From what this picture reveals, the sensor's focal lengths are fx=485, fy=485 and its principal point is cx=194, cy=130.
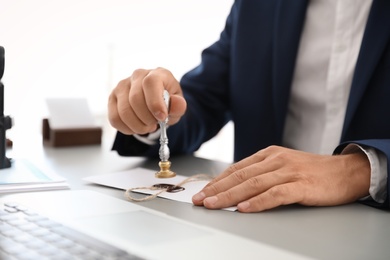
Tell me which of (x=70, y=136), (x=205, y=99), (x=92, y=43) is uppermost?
(x=92, y=43)

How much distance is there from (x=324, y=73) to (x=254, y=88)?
0.68 ft

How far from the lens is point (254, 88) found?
137 centimetres

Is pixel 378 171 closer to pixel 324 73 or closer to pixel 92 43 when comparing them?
pixel 324 73

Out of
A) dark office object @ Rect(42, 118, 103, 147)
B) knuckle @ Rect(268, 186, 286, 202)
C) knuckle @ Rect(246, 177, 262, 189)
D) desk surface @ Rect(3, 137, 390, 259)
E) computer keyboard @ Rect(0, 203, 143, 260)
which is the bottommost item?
dark office object @ Rect(42, 118, 103, 147)

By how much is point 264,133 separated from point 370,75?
1.24 ft

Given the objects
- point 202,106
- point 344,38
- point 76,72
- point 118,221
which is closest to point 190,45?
point 76,72

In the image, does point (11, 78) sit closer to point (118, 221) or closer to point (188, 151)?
point (188, 151)

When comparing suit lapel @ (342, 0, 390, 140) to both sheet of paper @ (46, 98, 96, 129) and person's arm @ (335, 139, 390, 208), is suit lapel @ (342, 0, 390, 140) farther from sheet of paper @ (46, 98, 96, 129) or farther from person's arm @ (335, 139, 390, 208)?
sheet of paper @ (46, 98, 96, 129)

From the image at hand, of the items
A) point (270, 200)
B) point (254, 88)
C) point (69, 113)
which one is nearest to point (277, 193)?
point (270, 200)

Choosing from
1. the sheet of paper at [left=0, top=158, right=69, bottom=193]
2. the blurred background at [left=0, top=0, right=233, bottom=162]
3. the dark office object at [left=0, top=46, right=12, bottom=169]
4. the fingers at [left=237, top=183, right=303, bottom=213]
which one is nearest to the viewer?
the fingers at [left=237, top=183, right=303, bottom=213]

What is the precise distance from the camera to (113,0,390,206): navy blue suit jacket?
1.10 metres

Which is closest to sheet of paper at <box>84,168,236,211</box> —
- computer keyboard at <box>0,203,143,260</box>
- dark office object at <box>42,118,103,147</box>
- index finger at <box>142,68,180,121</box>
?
index finger at <box>142,68,180,121</box>

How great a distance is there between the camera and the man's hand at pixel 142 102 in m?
0.91

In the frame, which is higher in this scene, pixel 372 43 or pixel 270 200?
pixel 372 43
